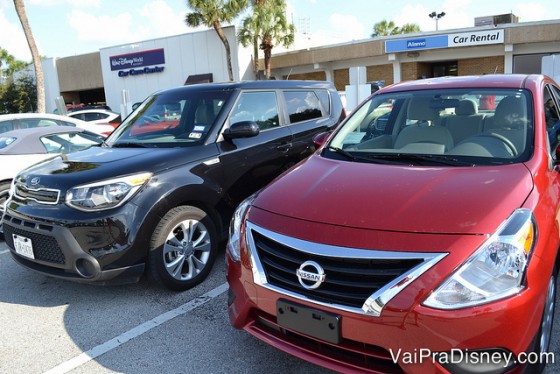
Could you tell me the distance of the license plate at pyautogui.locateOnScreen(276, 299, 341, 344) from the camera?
7.00ft

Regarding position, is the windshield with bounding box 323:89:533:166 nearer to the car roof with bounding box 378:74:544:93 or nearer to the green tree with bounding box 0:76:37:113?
Answer: the car roof with bounding box 378:74:544:93

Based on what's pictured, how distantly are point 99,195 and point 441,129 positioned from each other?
266 centimetres

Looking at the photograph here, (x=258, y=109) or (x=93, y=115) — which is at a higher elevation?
(x=258, y=109)

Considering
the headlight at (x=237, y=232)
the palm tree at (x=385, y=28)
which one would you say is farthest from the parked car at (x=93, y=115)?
Result: the palm tree at (x=385, y=28)

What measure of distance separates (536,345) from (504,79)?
2217 mm

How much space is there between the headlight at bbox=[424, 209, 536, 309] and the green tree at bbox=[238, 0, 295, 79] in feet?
83.9

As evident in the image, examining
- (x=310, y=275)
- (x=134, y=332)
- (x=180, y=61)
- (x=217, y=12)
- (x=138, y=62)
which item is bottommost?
(x=134, y=332)

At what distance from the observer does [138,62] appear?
102ft

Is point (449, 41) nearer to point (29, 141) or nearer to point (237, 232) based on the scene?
point (29, 141)

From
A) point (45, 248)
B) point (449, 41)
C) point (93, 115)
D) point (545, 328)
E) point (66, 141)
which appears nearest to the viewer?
point (545, 328)

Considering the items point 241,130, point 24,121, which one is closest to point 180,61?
point 24,121

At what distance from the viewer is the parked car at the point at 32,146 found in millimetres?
5584

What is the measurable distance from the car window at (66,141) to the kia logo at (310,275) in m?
4.82

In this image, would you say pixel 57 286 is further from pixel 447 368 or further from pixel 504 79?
pixel 504 79
